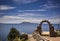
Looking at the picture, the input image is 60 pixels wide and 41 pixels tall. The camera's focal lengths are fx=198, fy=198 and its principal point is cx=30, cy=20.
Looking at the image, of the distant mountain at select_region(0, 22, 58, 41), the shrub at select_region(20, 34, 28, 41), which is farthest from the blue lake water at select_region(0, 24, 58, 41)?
the shrub at select_region(20, 34, 28, 41)

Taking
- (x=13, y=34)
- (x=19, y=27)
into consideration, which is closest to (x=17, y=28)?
(x=19, y=27)

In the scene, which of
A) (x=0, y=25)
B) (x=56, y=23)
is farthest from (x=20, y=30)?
(x=56, y=23)

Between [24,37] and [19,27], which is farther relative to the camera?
[19,27]

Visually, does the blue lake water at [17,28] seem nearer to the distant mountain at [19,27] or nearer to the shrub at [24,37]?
the distant mountain at [19,27]

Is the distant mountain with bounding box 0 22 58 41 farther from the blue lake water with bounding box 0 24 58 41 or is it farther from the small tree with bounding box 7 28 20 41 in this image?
the small tree with bounding box 7 28 20 41

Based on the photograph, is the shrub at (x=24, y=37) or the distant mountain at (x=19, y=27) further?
the distant mountain at (x=19, y=27)

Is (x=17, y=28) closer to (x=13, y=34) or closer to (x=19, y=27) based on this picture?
(x=19, y=27)

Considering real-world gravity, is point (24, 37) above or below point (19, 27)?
below

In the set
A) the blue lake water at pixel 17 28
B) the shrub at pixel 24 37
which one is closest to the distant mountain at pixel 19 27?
the blue lake water at pixel 17 28

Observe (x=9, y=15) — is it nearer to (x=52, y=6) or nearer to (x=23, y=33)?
(x=23, y=33)

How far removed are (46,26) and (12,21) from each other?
108 centimetres

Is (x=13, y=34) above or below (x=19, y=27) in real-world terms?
below

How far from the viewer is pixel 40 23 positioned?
6164 mm

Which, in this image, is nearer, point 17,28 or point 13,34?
point 13,34
